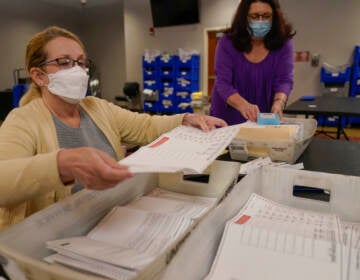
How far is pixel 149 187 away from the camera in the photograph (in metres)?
0.85

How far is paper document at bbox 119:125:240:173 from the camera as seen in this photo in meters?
0.56

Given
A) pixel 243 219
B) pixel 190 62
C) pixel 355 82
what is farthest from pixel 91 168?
pixel 190 62

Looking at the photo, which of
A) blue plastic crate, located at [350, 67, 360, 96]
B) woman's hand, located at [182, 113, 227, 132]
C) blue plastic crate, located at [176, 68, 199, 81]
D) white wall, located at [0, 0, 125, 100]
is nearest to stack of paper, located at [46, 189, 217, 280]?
woman's hand, located at [182, 113, 227, 132]

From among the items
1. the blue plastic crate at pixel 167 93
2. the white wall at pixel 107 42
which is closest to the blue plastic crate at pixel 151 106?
the blue plastic crate at pixel 167 93

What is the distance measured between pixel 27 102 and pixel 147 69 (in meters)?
5.80

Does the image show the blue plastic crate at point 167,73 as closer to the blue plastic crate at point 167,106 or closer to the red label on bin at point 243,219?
the blue plastic crate at point 167,106

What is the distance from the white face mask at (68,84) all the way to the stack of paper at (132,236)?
19.7 inches

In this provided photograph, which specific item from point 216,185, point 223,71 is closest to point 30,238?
point 216,185

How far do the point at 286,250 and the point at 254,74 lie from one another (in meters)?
1.24

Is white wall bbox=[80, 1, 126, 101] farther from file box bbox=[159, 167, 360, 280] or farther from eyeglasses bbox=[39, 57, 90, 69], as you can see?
file box bbox=[159, 167, 360, 280]

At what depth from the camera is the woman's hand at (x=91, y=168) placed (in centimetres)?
54

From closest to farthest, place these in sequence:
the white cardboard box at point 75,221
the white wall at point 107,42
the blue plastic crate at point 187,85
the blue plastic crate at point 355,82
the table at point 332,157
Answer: the white cardboard box at point 75,221, the table at point 332,157, the blue plastic crate at point 355,82, the blue plastic crate at point 187,85, the white wall at point 107,42

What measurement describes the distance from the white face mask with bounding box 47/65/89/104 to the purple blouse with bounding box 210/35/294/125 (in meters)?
0.79

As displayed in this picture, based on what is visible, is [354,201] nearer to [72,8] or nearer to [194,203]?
[194,203]
